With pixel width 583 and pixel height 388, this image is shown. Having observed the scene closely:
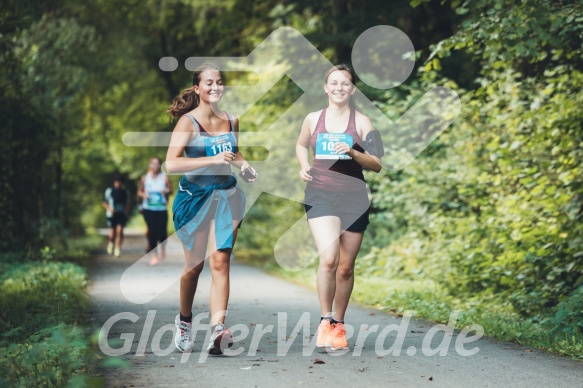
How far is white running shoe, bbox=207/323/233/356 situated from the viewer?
6801mm

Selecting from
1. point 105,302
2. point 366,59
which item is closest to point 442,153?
point 366,59

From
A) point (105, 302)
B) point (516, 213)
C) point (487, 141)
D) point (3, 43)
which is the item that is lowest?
point (105, 302)

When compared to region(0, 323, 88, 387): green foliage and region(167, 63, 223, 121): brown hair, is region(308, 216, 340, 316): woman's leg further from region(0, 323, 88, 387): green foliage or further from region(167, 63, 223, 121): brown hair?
region(0, 323, 88, 387): green foliage

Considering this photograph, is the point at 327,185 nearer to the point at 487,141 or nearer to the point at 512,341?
the point at 512,341

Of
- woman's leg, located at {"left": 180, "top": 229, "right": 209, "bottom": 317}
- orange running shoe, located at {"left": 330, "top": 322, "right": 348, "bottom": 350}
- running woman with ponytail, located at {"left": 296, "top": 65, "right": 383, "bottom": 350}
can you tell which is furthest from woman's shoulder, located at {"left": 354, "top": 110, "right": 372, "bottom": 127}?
orange running shoe, located at {"left": 330, "top": 322, "right": 348, "bottom": 350}

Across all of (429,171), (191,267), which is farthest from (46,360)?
(429,171)

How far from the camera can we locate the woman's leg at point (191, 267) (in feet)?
23.4

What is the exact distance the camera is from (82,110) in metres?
28.1

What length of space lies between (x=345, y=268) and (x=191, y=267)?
126 cm

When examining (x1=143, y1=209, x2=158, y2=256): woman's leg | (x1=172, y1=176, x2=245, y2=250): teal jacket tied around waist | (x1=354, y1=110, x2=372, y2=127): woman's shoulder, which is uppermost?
(x1=354, y1=110, x2=372, y2=127): woman's shoulder

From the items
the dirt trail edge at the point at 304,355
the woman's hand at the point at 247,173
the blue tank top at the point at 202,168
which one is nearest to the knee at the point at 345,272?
the dirt trail edge at the point at 304,355

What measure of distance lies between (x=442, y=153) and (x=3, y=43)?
7.57 metres

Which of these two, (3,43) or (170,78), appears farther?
(170,78)

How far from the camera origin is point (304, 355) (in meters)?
6.89
